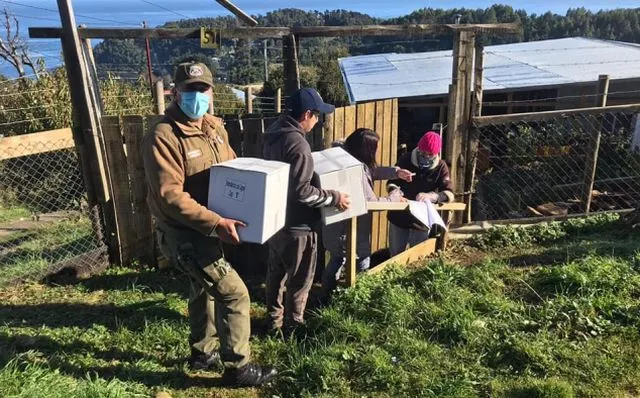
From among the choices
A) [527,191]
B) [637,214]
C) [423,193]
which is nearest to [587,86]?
[527,191]

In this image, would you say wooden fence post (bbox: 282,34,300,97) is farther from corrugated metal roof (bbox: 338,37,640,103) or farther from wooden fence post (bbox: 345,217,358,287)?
corrugated metal roof (bbox: 338,37,640,103)

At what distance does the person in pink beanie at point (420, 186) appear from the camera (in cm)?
489

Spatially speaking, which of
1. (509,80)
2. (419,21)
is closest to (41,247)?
(509,80)

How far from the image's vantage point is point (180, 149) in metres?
3.06

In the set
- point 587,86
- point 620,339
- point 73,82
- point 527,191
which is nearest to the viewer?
point 620,339

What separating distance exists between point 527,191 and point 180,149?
10.1 m

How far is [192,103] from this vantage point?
3096 mm

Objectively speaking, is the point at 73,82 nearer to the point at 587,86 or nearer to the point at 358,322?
the point at 358,322

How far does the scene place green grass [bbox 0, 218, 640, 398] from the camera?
10.7 ft

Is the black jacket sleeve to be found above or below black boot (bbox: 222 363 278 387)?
above

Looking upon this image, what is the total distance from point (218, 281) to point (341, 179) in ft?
3.67

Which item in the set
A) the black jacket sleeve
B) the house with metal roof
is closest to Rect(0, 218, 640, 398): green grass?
the black jacket sleeve

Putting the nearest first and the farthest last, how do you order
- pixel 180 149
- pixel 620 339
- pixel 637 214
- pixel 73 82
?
1. pixel 180 149
2. pixel 620 339
3. pixel 73 82
4. pixel 637 214

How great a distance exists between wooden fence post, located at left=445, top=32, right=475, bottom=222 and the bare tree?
1169cm
